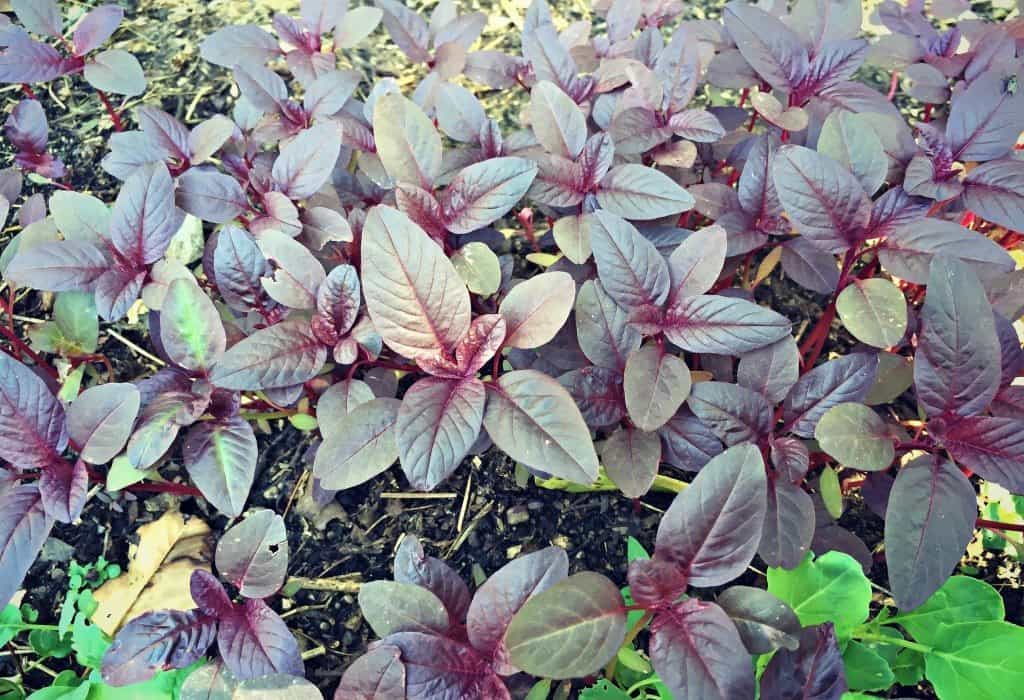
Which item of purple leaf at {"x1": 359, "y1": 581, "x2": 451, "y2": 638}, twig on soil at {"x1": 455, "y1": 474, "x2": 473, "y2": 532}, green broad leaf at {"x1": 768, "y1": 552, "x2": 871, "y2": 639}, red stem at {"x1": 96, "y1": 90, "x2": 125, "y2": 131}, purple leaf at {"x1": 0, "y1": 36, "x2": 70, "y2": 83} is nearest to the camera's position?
purple leaf at {"x1": 359, "y1": 581, "x2": 451, "y2": 638}

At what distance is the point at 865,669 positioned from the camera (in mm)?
1334

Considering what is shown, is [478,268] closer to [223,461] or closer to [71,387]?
[223,461]

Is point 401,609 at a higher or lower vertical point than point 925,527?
lower

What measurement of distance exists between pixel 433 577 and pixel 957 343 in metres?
1.04

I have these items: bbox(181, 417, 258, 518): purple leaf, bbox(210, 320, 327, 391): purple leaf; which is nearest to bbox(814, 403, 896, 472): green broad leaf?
bbox(210, 320, 327, 391): purple leaf

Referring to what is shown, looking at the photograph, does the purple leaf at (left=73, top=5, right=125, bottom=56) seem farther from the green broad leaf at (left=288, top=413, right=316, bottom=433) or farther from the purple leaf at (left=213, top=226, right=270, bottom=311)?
the green broad leaf at (left=288, top=413, right=316, bottom=433)

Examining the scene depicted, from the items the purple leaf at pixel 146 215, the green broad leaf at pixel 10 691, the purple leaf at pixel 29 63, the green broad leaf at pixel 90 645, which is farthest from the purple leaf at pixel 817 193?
the green broad leaf at pixel 10 691

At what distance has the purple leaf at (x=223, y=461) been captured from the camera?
4.58 ft

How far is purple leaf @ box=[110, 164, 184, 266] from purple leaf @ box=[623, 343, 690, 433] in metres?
1.02

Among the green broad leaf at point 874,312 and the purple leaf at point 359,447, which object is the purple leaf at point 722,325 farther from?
the purple leaf at point 359,447

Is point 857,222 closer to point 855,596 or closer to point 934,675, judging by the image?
point 855,596

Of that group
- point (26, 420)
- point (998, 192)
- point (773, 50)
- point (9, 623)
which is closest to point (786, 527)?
point (998, 192)

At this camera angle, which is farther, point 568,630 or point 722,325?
point 722,325

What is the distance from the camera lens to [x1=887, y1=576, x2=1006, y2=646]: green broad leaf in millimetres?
1450
